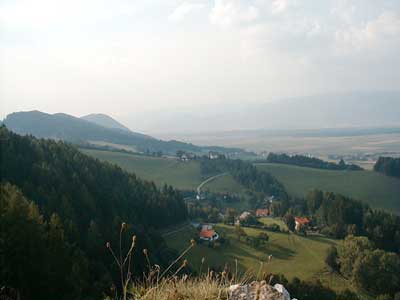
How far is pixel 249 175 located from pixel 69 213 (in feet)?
282

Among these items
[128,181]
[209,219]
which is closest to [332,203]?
[209,219]

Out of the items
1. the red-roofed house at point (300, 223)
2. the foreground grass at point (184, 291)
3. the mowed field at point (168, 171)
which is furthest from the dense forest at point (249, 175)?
the foreground grass at point (184, 291)

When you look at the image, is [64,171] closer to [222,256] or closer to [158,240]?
[158,240]

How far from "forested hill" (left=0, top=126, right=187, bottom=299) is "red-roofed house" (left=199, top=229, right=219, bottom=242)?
7.70m

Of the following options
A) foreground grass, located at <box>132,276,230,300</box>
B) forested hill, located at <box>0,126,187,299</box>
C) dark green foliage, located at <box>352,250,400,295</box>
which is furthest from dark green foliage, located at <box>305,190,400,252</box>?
foreground grass, located at <box>132,276,230,300</box>

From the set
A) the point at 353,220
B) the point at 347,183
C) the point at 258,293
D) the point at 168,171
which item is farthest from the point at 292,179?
the point at 258,293

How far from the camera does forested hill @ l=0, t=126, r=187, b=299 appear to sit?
15156 millimetres

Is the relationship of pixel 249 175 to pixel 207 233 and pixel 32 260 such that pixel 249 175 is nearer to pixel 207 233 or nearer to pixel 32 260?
pixel 207 233

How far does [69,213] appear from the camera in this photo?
39.2 metres

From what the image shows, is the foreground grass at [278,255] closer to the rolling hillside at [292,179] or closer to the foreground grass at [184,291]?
the foreground grass at [184,291]

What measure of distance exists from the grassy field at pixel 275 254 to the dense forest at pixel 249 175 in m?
41.7

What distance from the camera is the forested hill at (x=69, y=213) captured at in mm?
15156

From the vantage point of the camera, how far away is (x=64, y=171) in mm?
58281

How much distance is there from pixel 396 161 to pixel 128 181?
87.7 m
